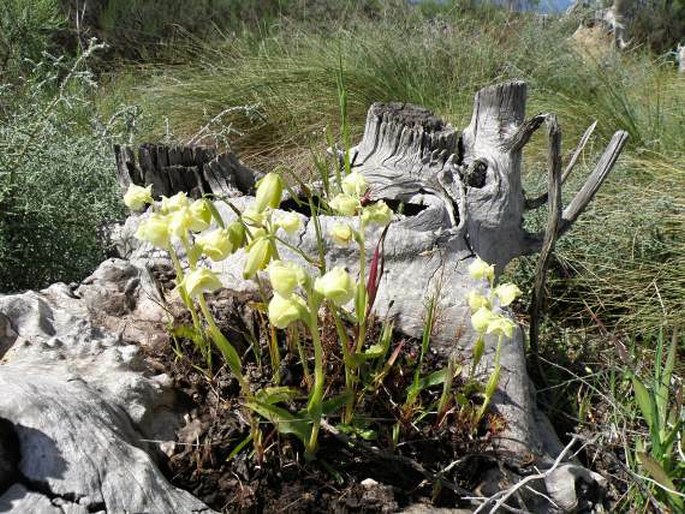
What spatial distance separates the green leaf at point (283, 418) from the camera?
1189mm

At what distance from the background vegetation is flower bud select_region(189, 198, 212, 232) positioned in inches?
35.3

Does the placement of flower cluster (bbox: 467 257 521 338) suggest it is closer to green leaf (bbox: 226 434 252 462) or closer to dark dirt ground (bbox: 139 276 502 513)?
dark dirt ground (bbox: 139 276 502 513)

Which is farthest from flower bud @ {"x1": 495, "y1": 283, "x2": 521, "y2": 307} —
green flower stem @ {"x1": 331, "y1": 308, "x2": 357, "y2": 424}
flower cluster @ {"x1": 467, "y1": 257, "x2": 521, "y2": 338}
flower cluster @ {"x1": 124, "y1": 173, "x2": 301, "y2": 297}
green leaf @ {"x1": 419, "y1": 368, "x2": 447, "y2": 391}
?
flower cluster @ {"x1": 124, "y1": 173, "x2": 301, "y2": 297}

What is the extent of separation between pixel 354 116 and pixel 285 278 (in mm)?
3878

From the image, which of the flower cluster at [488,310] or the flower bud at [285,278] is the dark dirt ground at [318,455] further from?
the flower bud at [285,278]

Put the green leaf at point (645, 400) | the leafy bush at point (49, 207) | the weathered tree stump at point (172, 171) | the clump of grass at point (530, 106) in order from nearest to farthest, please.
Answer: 1. the green leaf at point (645, 400)
2. the weathered tree stump at point (172, 171)
3. the leafy bush at point (49, 207)
4. the clump of grass at point (530, 106)

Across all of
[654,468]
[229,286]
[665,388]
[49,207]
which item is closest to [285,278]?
[229,286]

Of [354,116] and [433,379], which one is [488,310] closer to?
[433,379]

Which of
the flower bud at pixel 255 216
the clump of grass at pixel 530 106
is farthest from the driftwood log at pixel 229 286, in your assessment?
the clump of grass at pixel 530 106

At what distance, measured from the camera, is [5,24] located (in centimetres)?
458

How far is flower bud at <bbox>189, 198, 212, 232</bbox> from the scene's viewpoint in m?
1.18

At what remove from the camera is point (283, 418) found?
1.20 metres

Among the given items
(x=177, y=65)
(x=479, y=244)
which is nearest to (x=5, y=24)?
(x=177, y=65)

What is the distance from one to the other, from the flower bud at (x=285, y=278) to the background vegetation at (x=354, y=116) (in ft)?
3.06
